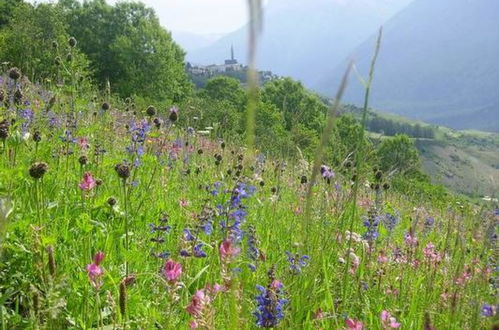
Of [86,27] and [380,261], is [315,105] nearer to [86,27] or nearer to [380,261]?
[86,27]

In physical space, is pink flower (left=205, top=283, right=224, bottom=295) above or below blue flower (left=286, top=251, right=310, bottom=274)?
above

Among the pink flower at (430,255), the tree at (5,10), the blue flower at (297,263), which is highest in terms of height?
the tree at (5,10)

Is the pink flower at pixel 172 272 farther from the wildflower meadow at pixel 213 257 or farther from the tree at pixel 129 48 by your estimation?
the tree at pixel 129 48

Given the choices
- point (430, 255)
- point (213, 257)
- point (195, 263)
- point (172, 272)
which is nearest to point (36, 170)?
point (172, 272)

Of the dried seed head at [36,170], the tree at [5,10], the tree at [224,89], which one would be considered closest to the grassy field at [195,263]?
the dried seed head at [36,170]

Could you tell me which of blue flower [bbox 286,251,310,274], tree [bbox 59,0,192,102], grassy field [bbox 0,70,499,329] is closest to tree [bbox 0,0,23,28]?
tree [bbox 59,0,192,102]

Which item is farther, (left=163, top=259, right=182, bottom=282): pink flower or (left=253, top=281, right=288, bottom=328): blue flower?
(left=253, top=281, right=288, bottom=328): blue flower

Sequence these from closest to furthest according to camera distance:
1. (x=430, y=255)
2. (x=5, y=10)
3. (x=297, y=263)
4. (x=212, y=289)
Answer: (x=212, y=289)
(x=297, y=263)
(x=430, y=255)
(x=5, y=10)

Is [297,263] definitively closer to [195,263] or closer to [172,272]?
[195,263]

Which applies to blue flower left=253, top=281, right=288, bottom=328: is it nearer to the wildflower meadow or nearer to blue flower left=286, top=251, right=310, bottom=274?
the wildflower meadow

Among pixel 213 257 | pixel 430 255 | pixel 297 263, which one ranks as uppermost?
pixel 213 257

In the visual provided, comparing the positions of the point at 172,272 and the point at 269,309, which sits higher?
the point at 172,272

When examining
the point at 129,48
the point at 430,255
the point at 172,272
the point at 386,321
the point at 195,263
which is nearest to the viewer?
the point at 172,272

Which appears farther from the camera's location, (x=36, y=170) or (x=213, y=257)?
(x=213, y=257)
